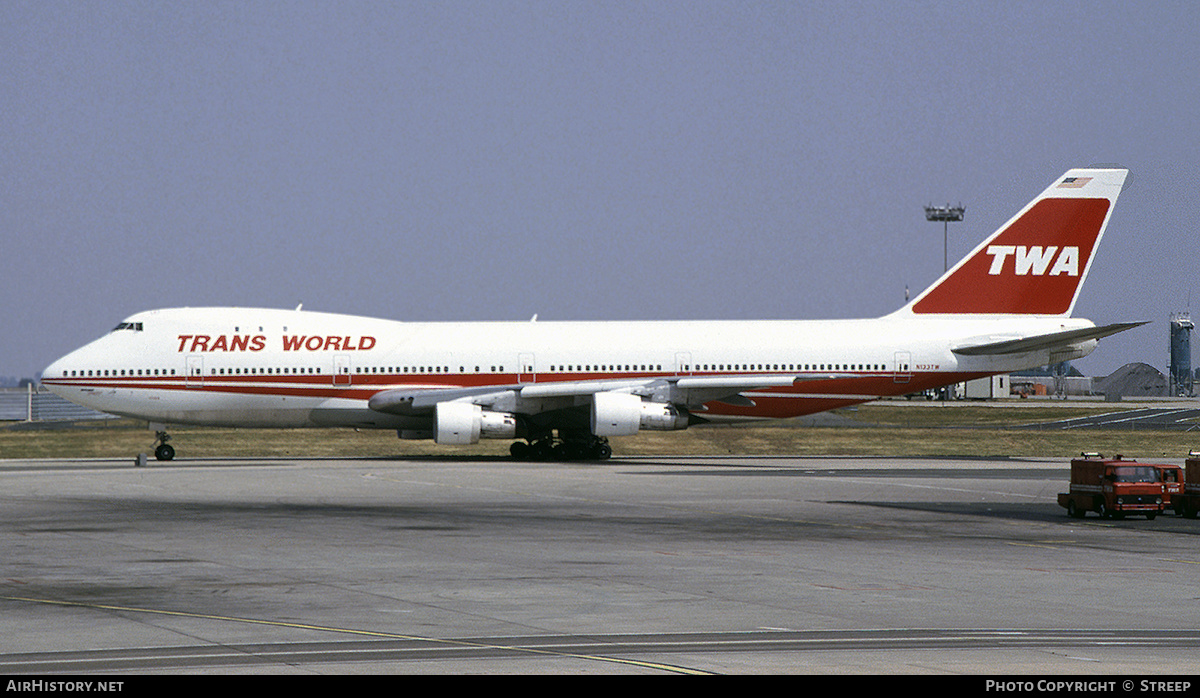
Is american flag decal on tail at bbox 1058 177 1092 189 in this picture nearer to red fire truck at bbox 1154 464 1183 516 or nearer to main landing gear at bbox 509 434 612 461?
main landing gear at bbox 509 434 612 461

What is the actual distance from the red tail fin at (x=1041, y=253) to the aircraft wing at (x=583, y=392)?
25.4ft

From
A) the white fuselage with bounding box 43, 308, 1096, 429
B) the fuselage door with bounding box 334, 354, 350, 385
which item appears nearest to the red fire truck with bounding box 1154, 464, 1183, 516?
the white fuselage with bounding box 43, 308, 1096, 429

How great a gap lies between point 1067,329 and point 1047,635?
3766 centimetres

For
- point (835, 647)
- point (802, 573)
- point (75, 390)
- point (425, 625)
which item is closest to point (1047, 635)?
point (835, 647)

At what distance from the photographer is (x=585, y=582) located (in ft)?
56.9

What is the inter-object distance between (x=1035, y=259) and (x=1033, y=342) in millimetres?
4237

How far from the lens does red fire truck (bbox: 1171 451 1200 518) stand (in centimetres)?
2828

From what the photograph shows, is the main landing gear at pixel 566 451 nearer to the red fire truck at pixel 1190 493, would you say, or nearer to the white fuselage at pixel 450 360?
the white fuselage at pixel 450 360

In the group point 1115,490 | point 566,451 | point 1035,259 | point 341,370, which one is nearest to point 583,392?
point 566,451

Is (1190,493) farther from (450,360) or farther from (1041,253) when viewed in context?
(450,360)

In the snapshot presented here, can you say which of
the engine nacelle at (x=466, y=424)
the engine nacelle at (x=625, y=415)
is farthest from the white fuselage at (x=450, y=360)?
the engine nacelle at (x=625, y=415)

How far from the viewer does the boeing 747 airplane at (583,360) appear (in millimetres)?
46062

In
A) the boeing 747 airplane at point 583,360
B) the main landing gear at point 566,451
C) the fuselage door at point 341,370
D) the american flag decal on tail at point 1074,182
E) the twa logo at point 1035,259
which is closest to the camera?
the boeing 747 airplane at point 583,360

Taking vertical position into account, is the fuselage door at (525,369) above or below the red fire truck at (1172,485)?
above
